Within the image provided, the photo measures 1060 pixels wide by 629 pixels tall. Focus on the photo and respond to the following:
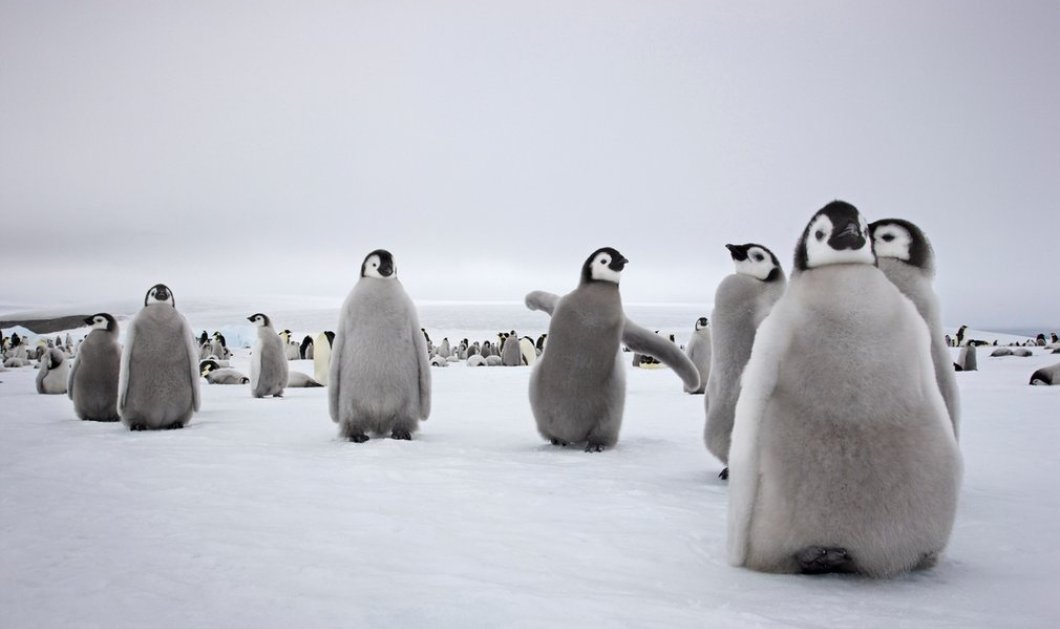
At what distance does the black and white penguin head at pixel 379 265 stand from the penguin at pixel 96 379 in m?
2.80

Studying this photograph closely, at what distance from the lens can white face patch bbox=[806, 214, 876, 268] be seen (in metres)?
2.74

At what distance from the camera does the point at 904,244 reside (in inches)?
164

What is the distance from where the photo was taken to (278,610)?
Answer: 2105 mm

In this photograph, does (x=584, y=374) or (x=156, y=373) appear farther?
(x=156, y=373)

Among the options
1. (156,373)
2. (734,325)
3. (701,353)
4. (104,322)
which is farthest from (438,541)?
(701,353)

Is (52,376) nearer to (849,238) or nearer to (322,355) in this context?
(322,355)

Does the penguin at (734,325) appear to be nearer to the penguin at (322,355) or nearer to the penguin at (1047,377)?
the penguin at (1047,377)

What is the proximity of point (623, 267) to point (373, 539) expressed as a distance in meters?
3.59

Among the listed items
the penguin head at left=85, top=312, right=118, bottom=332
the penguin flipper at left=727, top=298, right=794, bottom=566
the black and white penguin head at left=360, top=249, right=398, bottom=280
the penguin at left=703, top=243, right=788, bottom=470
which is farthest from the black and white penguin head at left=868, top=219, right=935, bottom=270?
the penguin head at left=85, top=312, right=118, bottom=332

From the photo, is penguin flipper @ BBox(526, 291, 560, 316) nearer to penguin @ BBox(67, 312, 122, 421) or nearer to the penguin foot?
penguin @ BBox(67, 312, 122, 421)

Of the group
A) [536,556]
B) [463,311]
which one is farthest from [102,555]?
[463,311]

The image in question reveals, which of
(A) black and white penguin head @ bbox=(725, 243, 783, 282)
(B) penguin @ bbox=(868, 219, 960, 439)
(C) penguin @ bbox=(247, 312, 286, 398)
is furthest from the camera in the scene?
(C) penguin @ bbox=(247, 312, 286, 398)

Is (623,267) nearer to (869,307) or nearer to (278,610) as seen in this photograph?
(869,307)

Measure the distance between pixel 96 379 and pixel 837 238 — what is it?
706 centimetres
